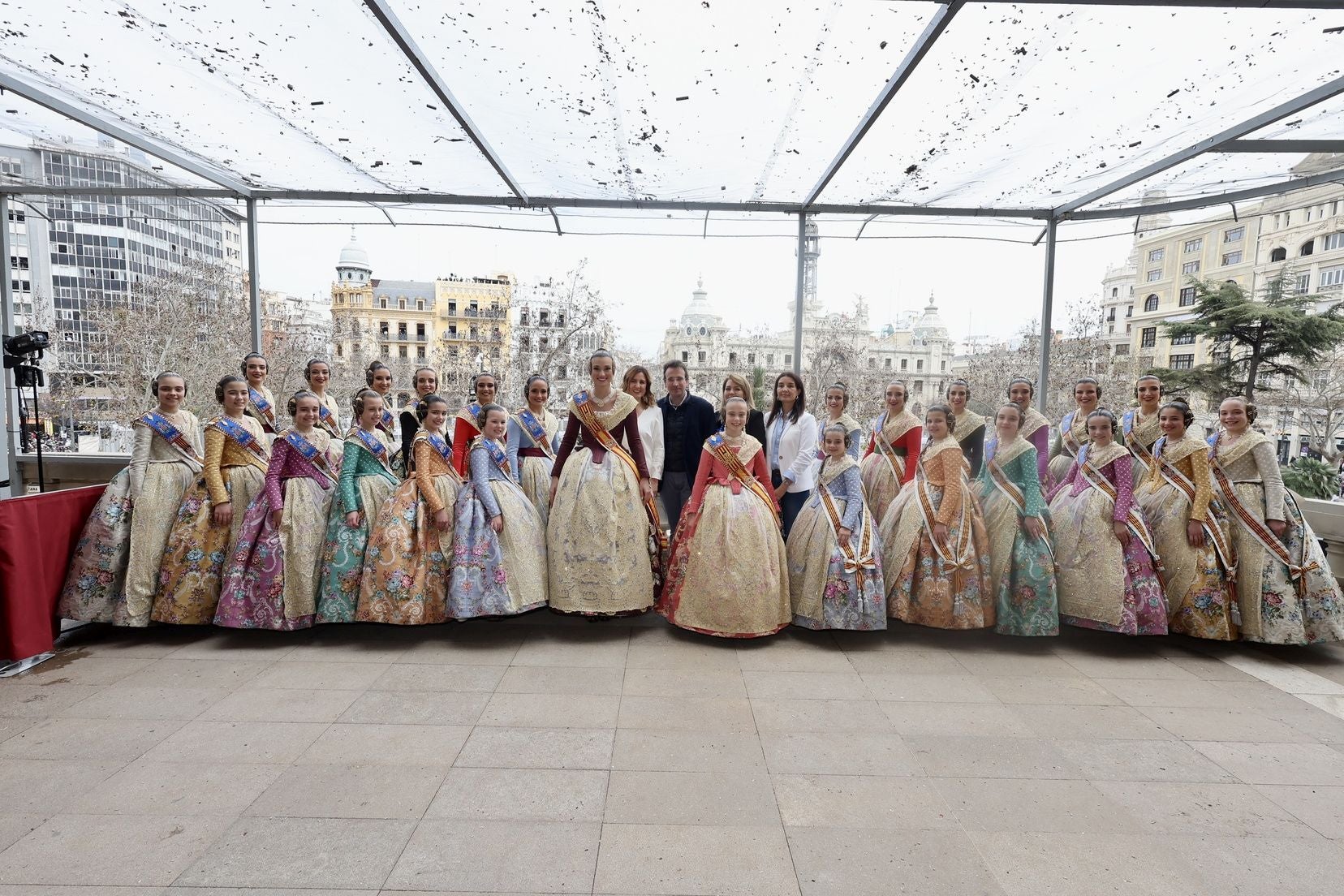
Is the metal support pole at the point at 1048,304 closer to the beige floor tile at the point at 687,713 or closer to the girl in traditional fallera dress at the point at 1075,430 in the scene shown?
the girl in traditional fallera dress at the point at 1075,430

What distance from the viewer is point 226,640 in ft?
12.0

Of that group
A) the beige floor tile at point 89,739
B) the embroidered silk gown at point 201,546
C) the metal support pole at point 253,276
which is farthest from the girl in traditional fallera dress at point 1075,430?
the metal support pole at point 253,276

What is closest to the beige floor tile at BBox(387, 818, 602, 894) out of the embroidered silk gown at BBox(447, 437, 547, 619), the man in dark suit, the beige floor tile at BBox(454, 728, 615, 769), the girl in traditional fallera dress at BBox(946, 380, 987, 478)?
the beige floor tile at BBox(454, 728, 615, 769)

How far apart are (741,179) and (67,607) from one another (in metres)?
4.82

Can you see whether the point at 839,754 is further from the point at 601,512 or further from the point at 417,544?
the point at 417,544

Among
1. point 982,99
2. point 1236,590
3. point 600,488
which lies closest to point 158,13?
point 600,488

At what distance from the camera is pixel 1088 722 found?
9.32 feet

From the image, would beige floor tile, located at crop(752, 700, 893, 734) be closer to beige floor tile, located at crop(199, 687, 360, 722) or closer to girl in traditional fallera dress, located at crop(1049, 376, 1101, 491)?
beige floor tile, located at crop(199, 687, 360, 722)

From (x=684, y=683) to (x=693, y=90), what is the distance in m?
2.98

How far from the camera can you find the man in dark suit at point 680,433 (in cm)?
448

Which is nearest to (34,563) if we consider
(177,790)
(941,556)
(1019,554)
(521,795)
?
A: (177,790)

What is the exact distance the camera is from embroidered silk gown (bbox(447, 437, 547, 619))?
3.62 m

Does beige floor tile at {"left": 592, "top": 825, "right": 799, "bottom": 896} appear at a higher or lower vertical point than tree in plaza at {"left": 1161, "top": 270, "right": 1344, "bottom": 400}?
lower

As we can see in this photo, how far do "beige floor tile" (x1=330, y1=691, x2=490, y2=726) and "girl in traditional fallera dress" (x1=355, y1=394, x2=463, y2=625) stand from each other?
63cm
